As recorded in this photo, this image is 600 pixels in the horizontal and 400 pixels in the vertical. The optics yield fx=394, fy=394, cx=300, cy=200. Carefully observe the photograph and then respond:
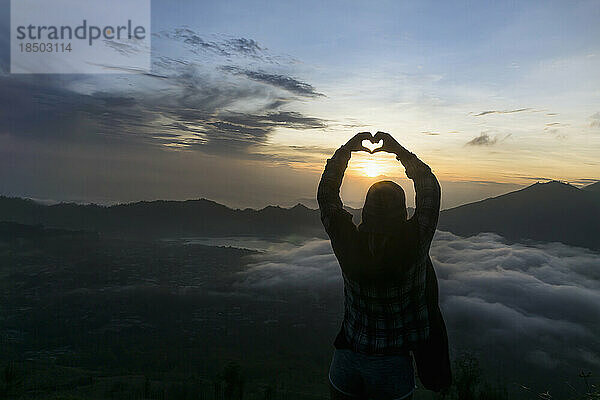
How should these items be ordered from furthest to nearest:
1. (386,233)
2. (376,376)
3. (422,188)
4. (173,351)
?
(173,351) < (422,188) < (376,376) < (386,233)

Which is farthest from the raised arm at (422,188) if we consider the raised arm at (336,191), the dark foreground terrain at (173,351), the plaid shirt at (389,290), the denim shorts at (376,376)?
the dark foreground terrain at (173,351)

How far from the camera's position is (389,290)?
2.38 m

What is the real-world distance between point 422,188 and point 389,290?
689 millimetres

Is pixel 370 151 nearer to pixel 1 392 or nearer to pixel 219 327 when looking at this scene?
pixel 1 392

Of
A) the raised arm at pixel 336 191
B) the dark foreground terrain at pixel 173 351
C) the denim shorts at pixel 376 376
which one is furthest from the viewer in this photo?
the dark foreground terrain at pixel 173 351

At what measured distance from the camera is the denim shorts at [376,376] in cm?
240

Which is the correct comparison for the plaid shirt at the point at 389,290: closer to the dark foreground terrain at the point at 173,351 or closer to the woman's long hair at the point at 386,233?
the woman's long hair at the point at 386,233

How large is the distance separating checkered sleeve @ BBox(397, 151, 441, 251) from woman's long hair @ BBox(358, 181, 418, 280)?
0.08 metres

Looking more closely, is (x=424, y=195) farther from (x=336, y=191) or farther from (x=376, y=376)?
(x=376, y=376)

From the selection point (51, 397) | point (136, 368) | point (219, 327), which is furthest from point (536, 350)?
point (51, 397)

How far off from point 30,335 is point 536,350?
20053 centimetres

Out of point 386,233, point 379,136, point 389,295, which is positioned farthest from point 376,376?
point 379,136

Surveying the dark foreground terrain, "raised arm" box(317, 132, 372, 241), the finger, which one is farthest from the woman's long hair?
the dark foreground terrain

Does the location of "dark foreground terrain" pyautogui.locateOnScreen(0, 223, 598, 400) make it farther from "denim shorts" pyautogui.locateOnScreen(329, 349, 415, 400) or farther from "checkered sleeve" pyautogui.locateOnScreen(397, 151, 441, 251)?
"checkered sleeve" pyautogui.locateOnScreen(397, 151, 441, 251)
